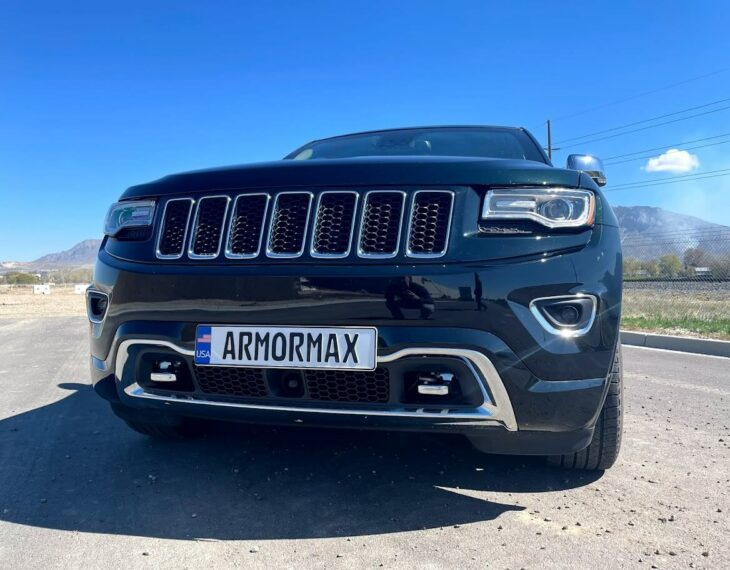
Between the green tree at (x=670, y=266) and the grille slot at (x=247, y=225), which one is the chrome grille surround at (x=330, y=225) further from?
the green tree at (x=670, y=266)

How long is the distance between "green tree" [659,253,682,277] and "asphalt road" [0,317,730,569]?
35.2ft

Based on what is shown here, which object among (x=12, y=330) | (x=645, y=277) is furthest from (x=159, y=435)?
(x=645, y=277)

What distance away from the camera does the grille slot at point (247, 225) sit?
2.10 meters

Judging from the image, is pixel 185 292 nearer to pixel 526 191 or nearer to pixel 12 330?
pixel 526 191

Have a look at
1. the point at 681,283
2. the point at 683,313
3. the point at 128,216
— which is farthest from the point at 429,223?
the point at 681,283

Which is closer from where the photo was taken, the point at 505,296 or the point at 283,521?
the point at 505,296

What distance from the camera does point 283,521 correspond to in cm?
204

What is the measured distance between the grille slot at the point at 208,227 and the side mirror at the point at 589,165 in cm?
194

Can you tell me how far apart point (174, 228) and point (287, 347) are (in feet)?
2.32

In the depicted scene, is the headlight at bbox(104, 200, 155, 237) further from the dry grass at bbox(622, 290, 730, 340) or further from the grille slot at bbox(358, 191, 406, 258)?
the dry grass at bbox(622, 290, 730, 340)

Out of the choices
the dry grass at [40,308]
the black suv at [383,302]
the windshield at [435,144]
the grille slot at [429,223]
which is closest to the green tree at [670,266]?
the windshield at [435,144]

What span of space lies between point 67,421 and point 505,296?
9.47 feet

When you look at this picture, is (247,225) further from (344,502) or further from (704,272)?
(704,272)

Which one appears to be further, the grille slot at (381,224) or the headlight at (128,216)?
the headlight at (128,216)
